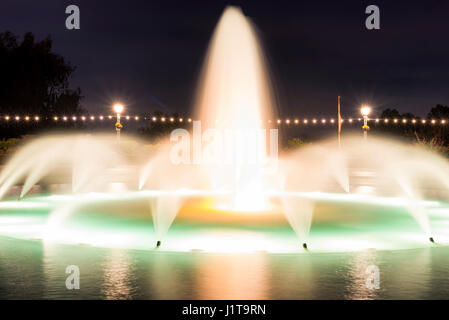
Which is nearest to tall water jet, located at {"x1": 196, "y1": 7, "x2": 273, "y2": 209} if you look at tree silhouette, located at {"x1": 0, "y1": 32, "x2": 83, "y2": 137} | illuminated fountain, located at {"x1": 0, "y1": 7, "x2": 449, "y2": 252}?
illuminated fountain, located at {"x1": 0, "y1": 7, "x2": 449, "y2": 252}

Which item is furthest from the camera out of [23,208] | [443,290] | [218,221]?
[23,208]

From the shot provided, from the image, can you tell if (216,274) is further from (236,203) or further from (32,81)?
(32,81)

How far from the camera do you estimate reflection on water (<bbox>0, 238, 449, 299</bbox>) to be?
8.84 metres

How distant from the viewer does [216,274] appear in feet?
33.4

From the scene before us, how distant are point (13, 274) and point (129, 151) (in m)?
50.1

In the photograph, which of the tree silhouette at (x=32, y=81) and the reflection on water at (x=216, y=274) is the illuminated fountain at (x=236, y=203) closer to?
the reflection on water at (x=216, y=274)

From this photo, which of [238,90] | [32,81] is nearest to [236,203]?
[238,90]

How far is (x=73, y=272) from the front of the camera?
33.3ft

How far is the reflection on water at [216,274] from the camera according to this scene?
8836 millimetres

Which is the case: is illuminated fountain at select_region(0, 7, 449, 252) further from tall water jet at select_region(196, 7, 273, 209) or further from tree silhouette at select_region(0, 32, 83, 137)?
tree silhouette at select_region(0, 32, 83, 137)

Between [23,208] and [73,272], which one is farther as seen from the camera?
[23,208]

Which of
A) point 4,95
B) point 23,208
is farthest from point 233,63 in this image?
point 4,95
